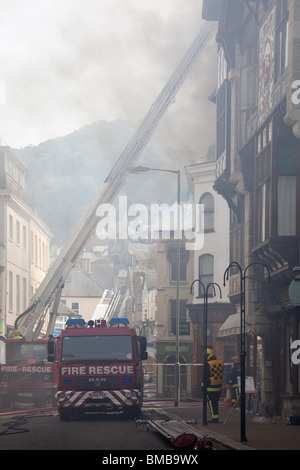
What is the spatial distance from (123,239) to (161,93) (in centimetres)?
13964

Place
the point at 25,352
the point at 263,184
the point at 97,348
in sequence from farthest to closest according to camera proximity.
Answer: the point at 25,352 < the point at 263,184 < the point at 97,348

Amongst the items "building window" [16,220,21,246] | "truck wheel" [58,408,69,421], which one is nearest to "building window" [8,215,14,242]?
"building window" [16,220,21,246]

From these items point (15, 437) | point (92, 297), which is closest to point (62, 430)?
point (15, 437)

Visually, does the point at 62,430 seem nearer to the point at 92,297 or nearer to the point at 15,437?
the point at 15,437

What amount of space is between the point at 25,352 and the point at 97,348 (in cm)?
942

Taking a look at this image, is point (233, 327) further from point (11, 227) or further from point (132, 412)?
point (11, 227)

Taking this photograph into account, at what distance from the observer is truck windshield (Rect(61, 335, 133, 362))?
2562 centimetres

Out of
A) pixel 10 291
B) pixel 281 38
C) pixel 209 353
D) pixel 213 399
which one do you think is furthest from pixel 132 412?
pixel 10 291

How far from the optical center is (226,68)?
33.0 metres

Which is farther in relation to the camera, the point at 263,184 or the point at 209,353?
the point at 263,184

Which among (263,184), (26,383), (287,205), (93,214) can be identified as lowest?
(26,383)

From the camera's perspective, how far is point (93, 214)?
3644 cm

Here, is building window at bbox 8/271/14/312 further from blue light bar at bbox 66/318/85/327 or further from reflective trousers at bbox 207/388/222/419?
reflective trousers at bbox 207/388/222/419
